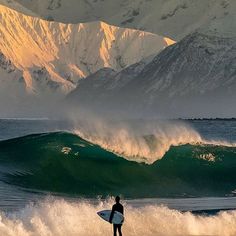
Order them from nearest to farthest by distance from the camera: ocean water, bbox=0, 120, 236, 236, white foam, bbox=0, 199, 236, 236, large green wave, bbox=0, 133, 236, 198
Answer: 1. white foam, bbox=0, 199, 236, 236
2. ocean water, bbox=0, 120, 236, 236
3. large green wave, bbox=0, 133, 236, 198

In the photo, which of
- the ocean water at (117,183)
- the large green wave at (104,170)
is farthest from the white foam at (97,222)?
the large green wave at (104,170)

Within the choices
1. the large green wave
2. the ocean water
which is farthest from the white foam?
the large green wave

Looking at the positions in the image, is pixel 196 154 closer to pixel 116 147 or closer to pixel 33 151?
pixel 116 147

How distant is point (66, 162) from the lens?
63.3 metres

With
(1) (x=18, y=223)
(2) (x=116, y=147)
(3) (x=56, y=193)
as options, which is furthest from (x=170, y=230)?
(2) (x=116, y=147)

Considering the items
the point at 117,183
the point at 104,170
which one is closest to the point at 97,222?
the point at 117,183

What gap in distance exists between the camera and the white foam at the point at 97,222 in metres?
39.4

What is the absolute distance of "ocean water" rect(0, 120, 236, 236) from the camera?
4134 centimetres

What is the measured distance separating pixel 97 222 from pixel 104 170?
2181 cm

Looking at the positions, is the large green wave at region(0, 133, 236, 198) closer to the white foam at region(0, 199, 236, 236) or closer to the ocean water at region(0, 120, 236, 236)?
the ocean water at region(0, 120, 236, 236)

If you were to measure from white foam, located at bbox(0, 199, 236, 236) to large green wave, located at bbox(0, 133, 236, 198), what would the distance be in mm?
11846

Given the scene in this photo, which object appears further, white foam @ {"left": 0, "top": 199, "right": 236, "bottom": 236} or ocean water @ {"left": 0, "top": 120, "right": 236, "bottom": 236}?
ocean water @ {"left": 0, "top": 120, "right": 236, "bottom": 236}

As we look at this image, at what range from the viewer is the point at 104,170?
63.0 m

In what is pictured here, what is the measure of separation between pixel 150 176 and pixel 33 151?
1009 cm
